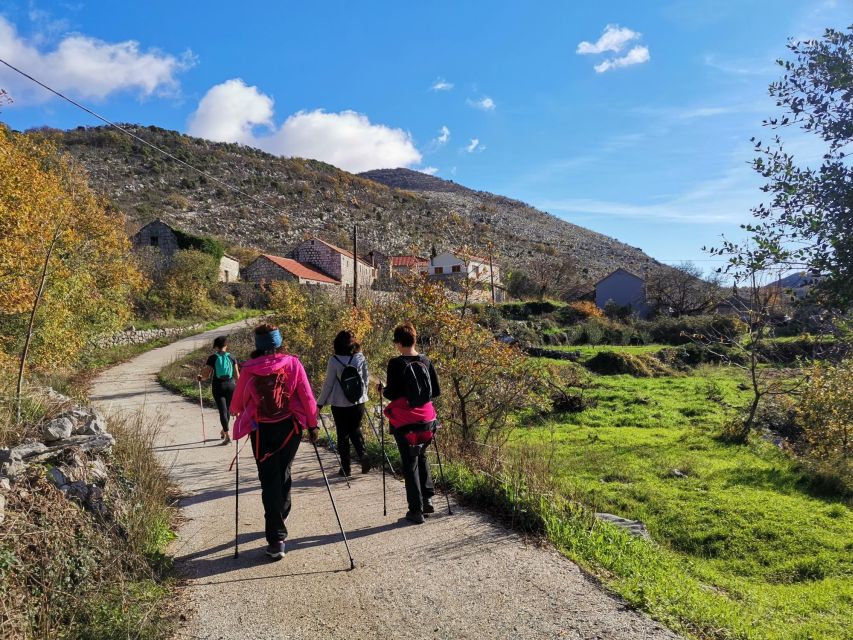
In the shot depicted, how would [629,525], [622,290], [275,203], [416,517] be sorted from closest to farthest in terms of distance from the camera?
[416,517]
[629,525]
[622,290]
[275,203]

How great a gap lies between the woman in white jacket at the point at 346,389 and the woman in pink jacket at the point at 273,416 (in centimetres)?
198

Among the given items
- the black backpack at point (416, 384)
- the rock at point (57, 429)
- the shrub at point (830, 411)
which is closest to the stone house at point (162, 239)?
the rock at point (57, 429)

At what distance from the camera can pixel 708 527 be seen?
758 cm

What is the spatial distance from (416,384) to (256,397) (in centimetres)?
153

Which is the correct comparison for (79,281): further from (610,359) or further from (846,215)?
(610,359)

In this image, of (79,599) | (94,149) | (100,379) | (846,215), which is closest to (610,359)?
(100,379)

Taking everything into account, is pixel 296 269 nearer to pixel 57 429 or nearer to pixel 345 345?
pixel 345 345

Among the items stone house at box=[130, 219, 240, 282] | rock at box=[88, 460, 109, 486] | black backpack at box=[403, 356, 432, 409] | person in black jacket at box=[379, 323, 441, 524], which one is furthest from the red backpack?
stone house at box=[130, 219, 240, 282]

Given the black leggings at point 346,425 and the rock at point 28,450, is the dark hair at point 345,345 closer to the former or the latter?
the black leggings at point 346,425

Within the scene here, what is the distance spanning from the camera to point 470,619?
3.77m

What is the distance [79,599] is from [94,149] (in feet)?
306

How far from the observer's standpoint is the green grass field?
4.41 meters

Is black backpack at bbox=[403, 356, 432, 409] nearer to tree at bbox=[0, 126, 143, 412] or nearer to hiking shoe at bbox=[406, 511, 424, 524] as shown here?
hiking shoe at bbox=[406, 511, 424, 524]

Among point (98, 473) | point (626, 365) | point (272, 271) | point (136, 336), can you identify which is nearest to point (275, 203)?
point (272, 271)
